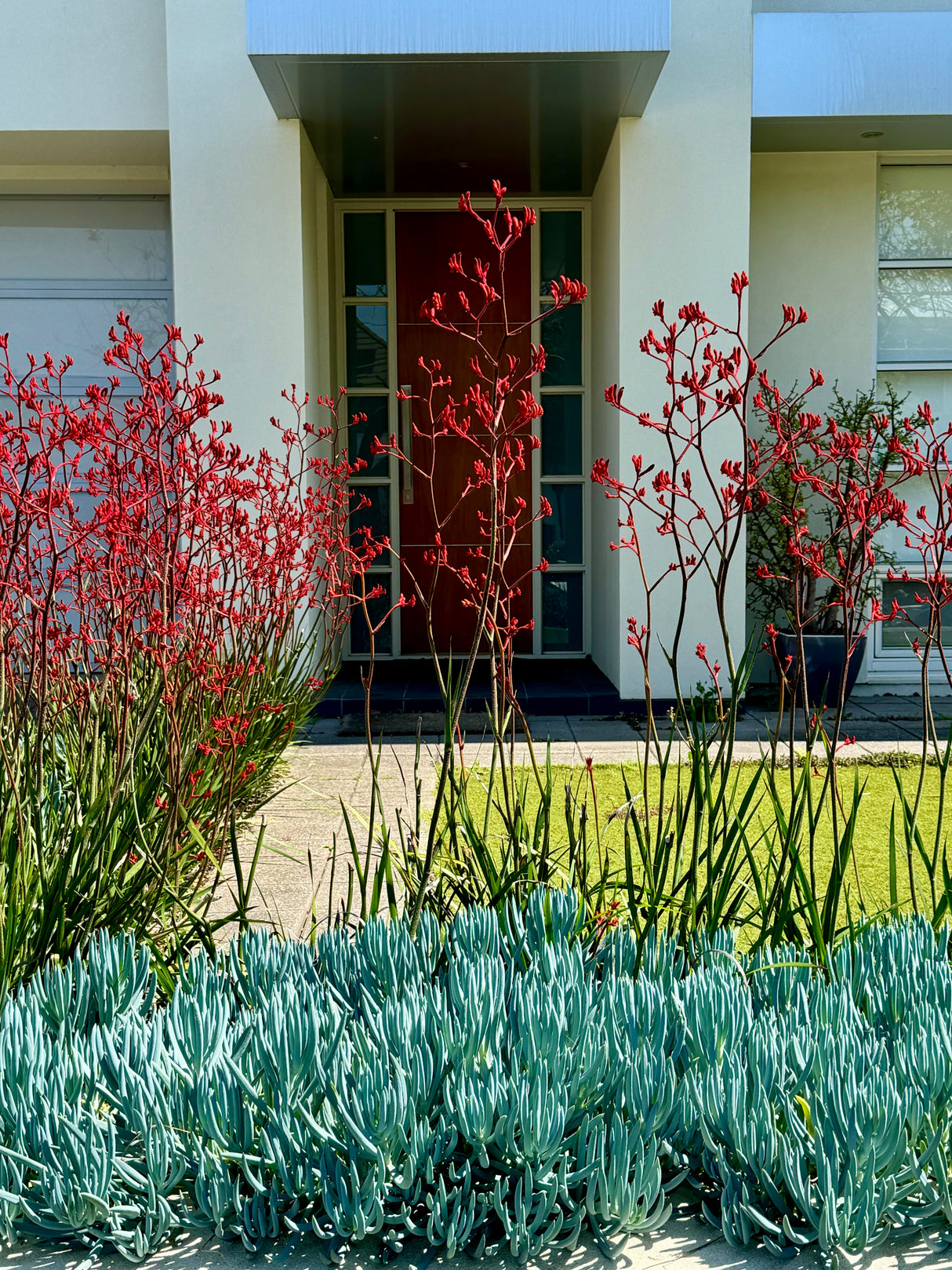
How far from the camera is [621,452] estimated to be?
689 cm

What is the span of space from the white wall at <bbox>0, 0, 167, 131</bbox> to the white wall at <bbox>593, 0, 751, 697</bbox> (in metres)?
2.89

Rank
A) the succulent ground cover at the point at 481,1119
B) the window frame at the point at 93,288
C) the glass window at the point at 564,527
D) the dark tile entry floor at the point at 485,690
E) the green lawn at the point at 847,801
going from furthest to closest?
the glass window at the point at 564,527, the window frame at the point at 93,288, the dark tile entry floor at the point at 485,690, the green lawn at the point at 847,801, the succulent ground cover at the point at 481,1119

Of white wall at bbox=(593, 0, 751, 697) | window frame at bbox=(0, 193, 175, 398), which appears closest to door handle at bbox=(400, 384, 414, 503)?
window frame at bbox=(0, 193, 175, 398)

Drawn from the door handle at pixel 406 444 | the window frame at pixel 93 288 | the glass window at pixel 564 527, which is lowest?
the glass window at pixel 564 527

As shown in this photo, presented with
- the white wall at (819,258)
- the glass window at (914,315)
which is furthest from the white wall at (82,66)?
the glass window at (914,315)

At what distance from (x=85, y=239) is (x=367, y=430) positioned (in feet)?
7.86

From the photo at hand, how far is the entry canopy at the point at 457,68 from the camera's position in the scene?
5867 mm

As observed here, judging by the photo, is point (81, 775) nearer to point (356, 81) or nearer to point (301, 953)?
point (301, 953)

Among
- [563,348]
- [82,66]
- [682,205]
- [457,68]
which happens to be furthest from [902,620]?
[82,66]

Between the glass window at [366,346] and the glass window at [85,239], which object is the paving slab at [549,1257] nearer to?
the glass window at [366,346]

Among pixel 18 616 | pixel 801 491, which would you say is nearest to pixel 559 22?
pixel 801 491

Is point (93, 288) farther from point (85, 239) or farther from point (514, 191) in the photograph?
point (514, 191)

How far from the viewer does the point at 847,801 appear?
4.57 m

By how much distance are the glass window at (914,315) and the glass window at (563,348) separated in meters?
2.10
